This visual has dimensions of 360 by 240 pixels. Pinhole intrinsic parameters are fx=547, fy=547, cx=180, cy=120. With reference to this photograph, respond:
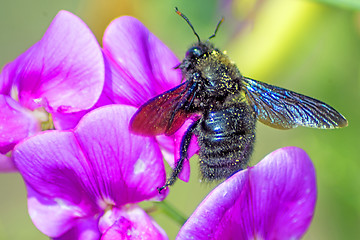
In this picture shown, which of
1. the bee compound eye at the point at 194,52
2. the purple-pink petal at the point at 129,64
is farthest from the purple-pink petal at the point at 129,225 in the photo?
the bee compound eye at the point at 194,52

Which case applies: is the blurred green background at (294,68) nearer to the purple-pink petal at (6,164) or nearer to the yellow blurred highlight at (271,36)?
the yellow blurred highlight at (271,36)

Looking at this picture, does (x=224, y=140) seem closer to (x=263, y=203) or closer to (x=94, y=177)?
(x=263, y=203)

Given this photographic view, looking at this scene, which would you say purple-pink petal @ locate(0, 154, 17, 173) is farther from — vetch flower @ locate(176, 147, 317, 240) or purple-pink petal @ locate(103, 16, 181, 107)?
vetch flower @ locate(176, 147, 317, 240)

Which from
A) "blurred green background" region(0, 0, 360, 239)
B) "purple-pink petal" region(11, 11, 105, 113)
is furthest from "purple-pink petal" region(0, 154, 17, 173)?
"blurred green background" region(0, 0, 360, 239)

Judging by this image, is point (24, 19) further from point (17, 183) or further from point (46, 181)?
point (46, 181)

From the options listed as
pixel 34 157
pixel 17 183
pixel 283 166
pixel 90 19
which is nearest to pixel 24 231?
pixel 17 183
